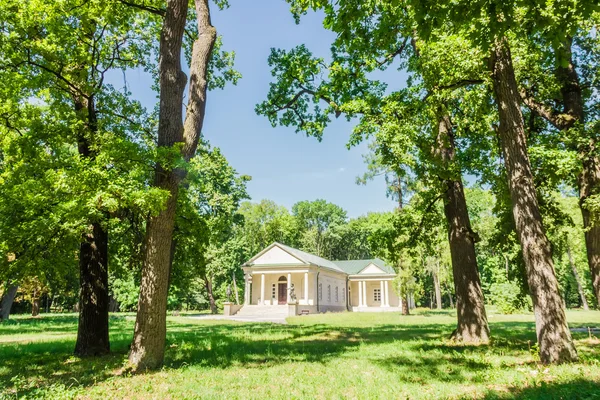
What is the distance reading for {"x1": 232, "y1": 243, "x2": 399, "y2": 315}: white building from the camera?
124ft

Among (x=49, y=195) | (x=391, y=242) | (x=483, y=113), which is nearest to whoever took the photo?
(x=49, y=195)

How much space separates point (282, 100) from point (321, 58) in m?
1.74

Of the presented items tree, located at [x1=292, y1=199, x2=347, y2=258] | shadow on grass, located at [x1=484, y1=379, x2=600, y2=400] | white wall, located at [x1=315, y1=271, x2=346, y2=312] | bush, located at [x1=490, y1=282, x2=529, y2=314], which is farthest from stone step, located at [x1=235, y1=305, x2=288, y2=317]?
tree, located at [x1=292, y1=199, x2=347, y2=258]

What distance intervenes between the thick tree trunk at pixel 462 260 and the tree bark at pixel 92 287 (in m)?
8.53

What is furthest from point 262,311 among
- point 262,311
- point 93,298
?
point 93,298

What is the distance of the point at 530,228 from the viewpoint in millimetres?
6871

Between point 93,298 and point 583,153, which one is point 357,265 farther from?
point 93,298

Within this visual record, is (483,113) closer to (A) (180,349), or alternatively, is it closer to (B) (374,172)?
(A) (180,349)

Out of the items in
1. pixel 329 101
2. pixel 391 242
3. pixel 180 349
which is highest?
pixel 329 101

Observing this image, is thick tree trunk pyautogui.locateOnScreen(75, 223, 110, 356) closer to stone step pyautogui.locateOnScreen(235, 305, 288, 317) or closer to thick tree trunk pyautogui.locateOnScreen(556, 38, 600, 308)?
thick tree trunk pyautogui.locateOnScreen(556, 38, 600, 308)

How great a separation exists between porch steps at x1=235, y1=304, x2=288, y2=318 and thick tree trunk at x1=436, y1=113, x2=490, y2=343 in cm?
2502

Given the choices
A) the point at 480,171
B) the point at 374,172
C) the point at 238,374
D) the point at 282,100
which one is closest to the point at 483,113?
the point at 480,171

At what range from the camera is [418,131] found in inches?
391

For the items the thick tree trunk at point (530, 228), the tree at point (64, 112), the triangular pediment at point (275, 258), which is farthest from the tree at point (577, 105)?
the triangular pediment at point (275, 258)
